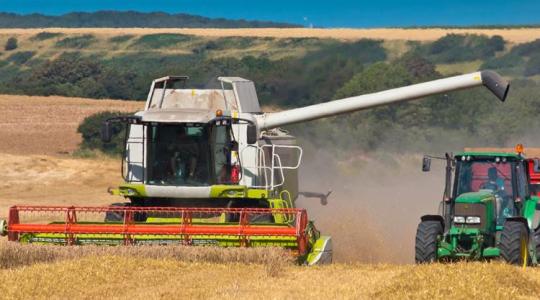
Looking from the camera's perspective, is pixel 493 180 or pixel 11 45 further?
pixel 11 45

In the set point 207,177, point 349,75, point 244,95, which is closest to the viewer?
point 207,177

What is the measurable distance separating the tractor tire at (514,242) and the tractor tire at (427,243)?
0.78 m

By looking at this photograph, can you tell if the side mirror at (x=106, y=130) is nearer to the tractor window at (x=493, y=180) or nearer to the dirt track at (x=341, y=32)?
the tractor window at (x=493, y=180)

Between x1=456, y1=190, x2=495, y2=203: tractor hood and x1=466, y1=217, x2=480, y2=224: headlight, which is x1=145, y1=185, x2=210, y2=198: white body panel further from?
x1=466, y1=217, x2=480, y2=224: headlight

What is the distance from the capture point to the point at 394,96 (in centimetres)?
1767

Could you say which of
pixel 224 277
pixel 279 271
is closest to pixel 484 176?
pixel 279 271

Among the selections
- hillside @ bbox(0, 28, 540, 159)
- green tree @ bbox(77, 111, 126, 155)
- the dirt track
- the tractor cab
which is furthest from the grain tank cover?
the dirt track

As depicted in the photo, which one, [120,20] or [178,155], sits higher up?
[120,20]

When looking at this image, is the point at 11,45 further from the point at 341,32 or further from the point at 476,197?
the point at 476,197

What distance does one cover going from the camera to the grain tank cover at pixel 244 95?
1844 centimetres

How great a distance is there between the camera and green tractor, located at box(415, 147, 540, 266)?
14516mm

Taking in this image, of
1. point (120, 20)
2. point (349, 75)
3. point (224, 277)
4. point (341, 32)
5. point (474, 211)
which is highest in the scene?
point (120, 20)

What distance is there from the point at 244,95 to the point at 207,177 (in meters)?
2.34

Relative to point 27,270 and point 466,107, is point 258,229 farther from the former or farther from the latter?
point 466,107
